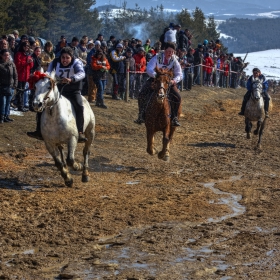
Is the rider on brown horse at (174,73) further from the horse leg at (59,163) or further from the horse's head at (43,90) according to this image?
the horse's head at (43,90)

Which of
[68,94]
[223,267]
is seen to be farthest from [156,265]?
[68,94]

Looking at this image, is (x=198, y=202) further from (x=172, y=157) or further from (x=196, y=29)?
(x=196, y=29)

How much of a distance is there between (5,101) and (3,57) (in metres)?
1.09

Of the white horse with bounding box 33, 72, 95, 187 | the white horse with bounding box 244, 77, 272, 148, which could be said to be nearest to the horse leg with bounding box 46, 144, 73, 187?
the white horse with bounding box 33, 72, 95, 187

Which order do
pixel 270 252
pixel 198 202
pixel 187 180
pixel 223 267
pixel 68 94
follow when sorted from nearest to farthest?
1. pixel 223 267
2. pixel 270 252
3. pixel 198 202
4. pixel 68 94
5. pixel 187 180

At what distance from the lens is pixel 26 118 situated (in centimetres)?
1825

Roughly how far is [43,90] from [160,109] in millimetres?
3629

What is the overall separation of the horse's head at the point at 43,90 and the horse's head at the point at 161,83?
2849 mm

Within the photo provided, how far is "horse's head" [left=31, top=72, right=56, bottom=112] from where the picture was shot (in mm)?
10702

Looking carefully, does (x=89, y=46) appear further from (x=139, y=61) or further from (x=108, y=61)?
(x=139, y=61)

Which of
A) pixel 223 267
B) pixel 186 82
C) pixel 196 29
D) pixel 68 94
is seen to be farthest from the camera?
pixel 196 29

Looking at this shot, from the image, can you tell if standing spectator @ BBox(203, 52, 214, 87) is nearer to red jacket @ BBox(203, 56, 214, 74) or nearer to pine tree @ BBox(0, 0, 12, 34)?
red jacket @ BBox(203, 56, 214, 74)

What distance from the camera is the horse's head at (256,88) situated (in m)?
20.3

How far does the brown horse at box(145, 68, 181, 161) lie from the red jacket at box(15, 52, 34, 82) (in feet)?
16.4
